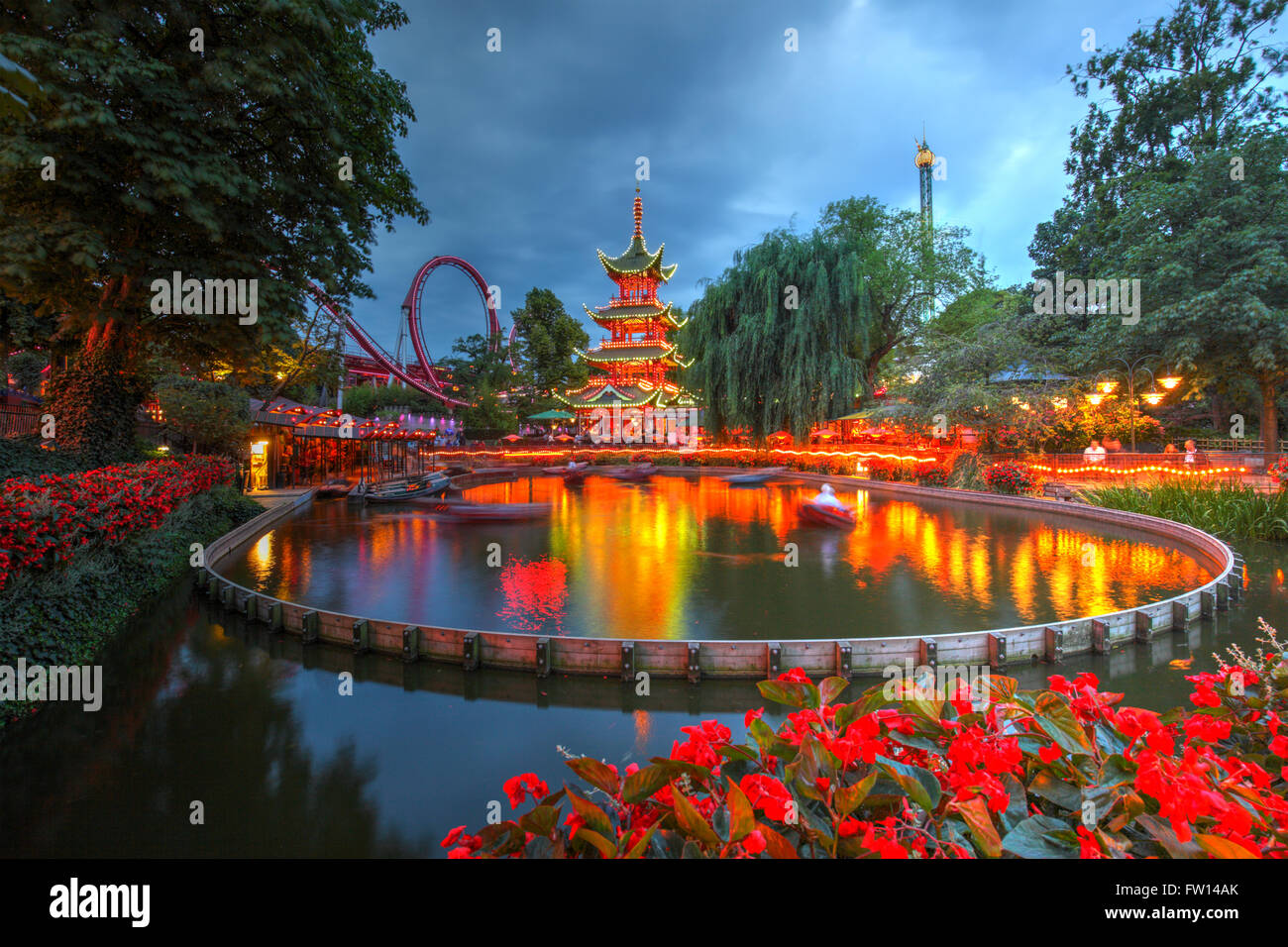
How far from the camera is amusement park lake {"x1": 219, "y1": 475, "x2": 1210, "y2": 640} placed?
765cm

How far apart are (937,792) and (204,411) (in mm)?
21492

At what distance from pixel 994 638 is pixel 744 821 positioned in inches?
223

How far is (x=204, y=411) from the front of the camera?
1758 centimetres

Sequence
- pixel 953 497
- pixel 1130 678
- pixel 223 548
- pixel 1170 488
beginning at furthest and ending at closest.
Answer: pixel 953 497 → pixel 1170 488 → pixel 223 548 → pixel 1130 678

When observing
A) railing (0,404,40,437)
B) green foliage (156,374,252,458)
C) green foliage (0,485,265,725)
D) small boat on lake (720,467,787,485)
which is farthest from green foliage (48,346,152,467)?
small boat on lake (720,467,787,485)

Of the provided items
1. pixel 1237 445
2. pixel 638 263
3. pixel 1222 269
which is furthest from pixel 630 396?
pixel 1237 445

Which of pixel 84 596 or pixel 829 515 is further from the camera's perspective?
pixel 829 515

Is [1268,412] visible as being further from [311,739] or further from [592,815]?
[311,739]

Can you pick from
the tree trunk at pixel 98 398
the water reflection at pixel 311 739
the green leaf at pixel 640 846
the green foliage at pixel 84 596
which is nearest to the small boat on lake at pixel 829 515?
the water reflection at pixel 311 739

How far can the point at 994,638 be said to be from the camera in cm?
584

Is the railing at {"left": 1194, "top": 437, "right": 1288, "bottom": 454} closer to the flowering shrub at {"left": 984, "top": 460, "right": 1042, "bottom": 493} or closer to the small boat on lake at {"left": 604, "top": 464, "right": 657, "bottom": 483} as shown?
the flowering shrub at {"left": 984, "top": 460, "right": 1042, "bottom": 493}
